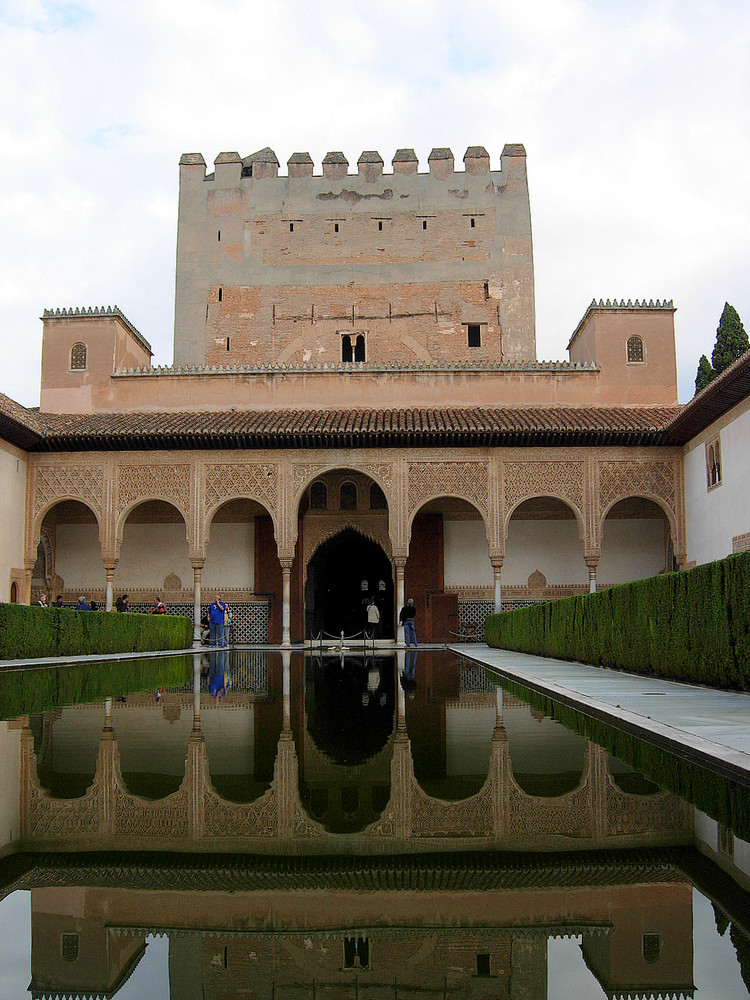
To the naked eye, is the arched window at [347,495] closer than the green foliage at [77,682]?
No

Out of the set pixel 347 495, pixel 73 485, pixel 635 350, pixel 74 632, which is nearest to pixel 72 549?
pixel 73 485

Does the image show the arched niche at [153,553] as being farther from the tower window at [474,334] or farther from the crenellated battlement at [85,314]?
the tower window at [474,334]

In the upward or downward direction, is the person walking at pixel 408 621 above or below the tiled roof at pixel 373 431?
below

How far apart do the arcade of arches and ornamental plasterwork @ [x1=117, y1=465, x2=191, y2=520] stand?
0.03 m

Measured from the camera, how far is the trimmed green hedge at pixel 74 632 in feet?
32.5

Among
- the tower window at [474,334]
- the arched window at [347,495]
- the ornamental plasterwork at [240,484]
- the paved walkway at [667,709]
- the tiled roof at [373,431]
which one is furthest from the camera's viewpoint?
the tower window at [474,334]

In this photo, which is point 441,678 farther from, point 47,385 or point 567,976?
point 47,385

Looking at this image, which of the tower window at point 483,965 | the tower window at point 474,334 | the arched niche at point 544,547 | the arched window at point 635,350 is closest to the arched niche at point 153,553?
the arched niche at point 544,547

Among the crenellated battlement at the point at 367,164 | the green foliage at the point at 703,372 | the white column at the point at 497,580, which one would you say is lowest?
the white column at the point at 497,580

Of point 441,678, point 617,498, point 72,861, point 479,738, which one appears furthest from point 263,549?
point 72,861

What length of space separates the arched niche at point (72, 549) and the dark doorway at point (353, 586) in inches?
190

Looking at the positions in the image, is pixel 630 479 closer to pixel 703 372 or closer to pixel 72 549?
pixel 703 372

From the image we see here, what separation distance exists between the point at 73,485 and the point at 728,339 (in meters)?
16.1

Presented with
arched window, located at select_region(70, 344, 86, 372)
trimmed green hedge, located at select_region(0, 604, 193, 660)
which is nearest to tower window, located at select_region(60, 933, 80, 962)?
trimmed green hedge, located at select_region(0, 604, 193, 660)
